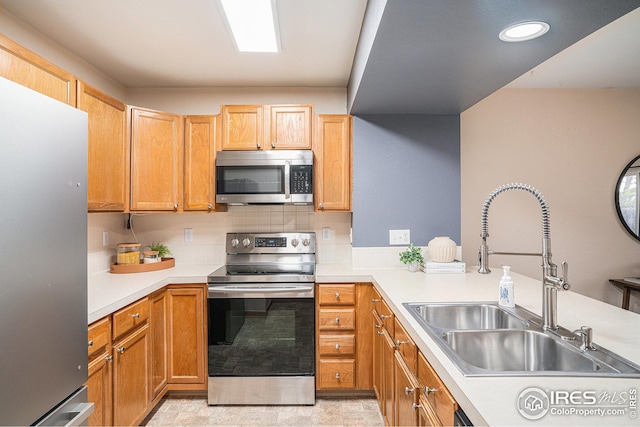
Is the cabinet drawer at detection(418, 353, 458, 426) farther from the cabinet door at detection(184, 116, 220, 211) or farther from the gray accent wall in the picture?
the cabinet door at detection(184, 116, 220, 211)

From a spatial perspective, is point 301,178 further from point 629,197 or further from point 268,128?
point 629,197

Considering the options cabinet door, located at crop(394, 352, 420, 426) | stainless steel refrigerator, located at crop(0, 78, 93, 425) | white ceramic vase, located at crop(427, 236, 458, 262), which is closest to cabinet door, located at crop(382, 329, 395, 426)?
cabinet door, located at crop(394, 352, 420, 426)

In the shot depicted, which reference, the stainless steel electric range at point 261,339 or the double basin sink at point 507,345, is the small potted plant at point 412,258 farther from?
the double basin sink at point 507,345

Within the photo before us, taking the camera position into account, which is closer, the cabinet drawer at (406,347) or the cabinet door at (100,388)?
the cabinet drawer at (406,347)

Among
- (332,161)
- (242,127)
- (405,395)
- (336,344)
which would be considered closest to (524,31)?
(332,161)

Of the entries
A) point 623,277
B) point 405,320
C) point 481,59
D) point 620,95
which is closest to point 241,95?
point 481,59

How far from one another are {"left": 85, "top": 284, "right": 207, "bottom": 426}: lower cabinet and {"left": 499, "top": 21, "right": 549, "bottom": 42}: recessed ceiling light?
227cm

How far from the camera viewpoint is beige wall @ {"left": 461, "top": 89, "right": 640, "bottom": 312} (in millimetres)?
2924

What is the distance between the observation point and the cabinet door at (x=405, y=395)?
52.4 inches

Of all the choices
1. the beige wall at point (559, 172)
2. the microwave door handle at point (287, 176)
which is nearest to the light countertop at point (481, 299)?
the microwave door handle at point (287, 176)

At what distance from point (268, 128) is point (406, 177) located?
45.6 inches

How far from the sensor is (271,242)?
2.90 m

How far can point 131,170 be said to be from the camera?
2512mm
